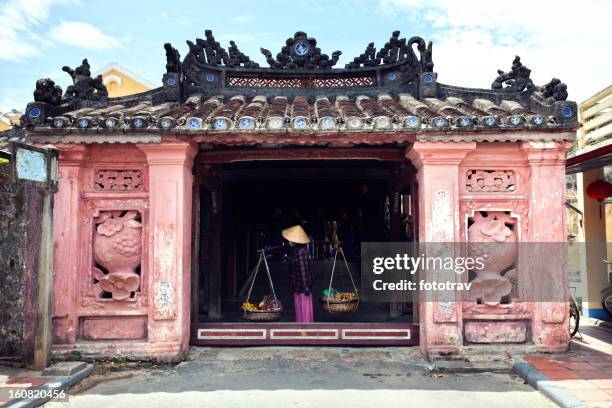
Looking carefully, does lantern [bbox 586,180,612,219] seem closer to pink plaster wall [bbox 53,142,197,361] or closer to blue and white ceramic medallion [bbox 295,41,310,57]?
blue and white ceramic medallion [bbox 295,41,310,57]

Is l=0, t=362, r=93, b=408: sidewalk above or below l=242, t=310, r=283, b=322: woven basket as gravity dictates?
below

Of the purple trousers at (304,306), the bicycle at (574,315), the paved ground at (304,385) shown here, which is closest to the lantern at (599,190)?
the bicycle at (574,315)

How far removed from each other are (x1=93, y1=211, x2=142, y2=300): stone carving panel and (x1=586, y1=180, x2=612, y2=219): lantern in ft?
A: 27.7

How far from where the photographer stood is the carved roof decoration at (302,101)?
6430 millimetres

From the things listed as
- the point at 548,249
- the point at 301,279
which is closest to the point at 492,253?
→ the point at 548,249

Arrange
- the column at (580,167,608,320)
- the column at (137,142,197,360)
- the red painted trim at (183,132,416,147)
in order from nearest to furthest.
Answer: the red painted trim at (183,132,416,147)
the column at (137,142,197,360)
the column at (580,167,608,320)

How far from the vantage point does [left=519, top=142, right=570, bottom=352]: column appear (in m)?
6.79

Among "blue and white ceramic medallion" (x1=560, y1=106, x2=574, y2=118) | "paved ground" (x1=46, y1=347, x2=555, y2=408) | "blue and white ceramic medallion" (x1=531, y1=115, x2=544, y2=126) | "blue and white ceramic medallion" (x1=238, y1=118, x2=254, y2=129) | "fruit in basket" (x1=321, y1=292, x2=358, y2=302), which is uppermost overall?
"blue and white ceramic medallion" (x1=560, y1=106, x2=574, y2=118)

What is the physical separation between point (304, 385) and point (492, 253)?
322cm

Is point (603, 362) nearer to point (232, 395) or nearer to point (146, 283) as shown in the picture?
point (232, 395)

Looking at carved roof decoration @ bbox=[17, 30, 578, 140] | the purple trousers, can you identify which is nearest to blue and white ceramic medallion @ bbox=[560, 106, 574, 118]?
carved roof decoration @ bbox=[17, 30, 578, 140]

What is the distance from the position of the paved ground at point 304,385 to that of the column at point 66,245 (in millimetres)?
1010

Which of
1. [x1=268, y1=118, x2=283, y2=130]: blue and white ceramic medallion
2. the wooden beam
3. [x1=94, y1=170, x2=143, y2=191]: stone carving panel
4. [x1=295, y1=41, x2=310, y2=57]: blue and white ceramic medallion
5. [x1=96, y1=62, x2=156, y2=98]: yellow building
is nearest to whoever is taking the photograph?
[x1=268, y1=118, x2=283, y2=130]: blue and white ceramic medallion

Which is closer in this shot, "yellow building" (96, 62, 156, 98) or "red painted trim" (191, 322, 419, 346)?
"red painted trim" (191, 322, 419, 346)
